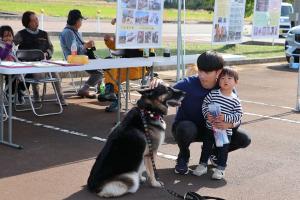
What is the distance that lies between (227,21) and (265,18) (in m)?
1.50

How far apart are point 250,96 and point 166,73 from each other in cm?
311

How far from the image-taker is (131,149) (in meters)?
4.73

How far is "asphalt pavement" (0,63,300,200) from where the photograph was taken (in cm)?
512

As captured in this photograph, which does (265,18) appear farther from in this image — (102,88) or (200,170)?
(200,170)

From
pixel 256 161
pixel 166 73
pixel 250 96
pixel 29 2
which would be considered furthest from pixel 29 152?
pixel 29 2

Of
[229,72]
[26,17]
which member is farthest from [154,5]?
[229,72]

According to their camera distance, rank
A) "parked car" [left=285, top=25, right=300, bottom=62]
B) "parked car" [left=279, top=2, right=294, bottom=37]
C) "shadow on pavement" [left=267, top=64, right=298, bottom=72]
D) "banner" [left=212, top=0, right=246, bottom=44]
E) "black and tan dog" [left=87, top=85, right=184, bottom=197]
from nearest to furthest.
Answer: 1. "black and tan dog" [left=87, top=85, right=184, bottom=197]
2. "banner" [left=212, top=0, right=246, bottom=44]
3. "shadow on pavement" [left=267, top=64, right=298, bottom=72]
4. "parked car" [left=285, top=25, right=300, bottom=62]
5. "parked car" [left=279, top=2, right=294, bottom=37]

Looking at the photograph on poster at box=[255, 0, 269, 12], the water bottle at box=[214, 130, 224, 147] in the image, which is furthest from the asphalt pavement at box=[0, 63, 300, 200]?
the photograph on poster at box=[255, 0, 269, 12]

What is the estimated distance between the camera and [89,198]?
480 centimetres

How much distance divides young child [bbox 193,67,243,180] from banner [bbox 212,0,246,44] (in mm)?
4263

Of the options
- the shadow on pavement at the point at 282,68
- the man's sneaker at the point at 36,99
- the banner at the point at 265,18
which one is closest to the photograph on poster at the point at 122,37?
the man's sneaker at the point at 36,99

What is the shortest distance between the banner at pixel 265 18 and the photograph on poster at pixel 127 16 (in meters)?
3.74

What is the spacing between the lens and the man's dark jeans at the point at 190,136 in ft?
17.8

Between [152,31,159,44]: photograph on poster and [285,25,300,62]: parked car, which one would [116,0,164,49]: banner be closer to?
[152,31,159,44]: photograph on poster
